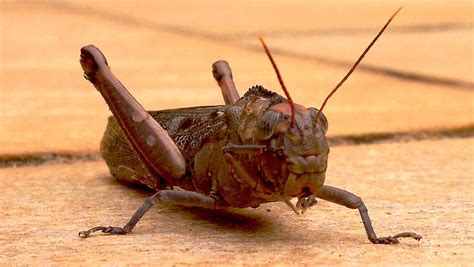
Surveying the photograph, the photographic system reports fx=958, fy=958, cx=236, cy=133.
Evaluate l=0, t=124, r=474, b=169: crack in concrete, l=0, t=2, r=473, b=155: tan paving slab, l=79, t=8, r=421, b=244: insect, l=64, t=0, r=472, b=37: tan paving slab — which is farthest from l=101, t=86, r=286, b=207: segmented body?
l=64, t=0, r=472, b=37: tan paving slab

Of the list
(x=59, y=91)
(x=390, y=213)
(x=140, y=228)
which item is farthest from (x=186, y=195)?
(x=59, y=91)

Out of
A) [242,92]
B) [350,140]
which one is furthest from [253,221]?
[242,92]

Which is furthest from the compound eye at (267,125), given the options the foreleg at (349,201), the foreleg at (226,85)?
the foreleg at (226,85)

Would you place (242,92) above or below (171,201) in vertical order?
below

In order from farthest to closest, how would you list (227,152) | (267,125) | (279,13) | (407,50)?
1. (279,13)
2. (407,50)
3. (227,152)
4. (267,125)

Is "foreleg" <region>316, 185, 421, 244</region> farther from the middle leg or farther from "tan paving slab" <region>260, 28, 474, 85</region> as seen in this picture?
"tan paving slab" <region>260, 28, 474, 85</region>

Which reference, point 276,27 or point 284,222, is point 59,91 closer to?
point 284,222

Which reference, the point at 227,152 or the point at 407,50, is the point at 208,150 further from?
the point at 407,50
